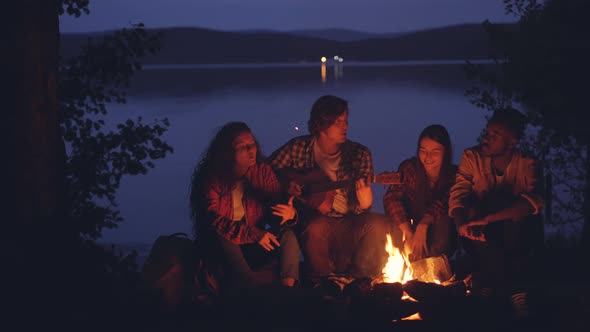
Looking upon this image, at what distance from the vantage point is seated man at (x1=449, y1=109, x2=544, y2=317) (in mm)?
5414

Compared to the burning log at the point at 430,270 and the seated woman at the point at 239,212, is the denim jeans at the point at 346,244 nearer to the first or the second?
the seated woman at the point at 239,212

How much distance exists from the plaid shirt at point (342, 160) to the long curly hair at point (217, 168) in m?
0.51

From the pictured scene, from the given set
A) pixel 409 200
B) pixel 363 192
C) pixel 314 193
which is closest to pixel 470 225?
pixel 409 200

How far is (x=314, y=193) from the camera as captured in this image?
571 cm

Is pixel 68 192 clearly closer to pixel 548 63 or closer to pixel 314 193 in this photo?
pixel 314 193

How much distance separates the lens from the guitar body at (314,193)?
571 centimetres

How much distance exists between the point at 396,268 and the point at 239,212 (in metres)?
1.32

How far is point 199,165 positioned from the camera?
5.62 m

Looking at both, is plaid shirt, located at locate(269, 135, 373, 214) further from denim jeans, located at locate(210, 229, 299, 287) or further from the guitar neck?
denim jeans, located at locate(210, 229, 299, 287)

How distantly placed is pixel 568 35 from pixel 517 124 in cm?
247

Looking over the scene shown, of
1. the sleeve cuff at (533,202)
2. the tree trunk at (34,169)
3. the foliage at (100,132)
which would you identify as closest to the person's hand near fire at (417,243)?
the sleeve cuff at (533,202)

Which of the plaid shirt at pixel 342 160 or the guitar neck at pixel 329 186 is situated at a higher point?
the plaid shirt at pixel 342 160

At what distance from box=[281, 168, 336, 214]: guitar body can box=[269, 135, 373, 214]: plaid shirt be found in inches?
3.7

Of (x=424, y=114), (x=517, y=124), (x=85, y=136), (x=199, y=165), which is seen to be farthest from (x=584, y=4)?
(x=424, y=114)
